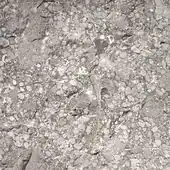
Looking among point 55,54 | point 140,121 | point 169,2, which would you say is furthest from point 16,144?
point 169,2

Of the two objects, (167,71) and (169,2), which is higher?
(169,2)

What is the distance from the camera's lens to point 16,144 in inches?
70.8

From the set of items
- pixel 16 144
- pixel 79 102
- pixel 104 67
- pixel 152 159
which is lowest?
pixel 152 159

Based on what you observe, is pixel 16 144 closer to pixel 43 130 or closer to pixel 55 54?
pixel 43 130

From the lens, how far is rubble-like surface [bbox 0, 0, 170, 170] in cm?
179

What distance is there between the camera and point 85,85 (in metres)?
1.83

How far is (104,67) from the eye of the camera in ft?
6.05

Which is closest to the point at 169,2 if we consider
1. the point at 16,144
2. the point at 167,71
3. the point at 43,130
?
the point at 167,71

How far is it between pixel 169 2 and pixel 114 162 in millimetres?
869

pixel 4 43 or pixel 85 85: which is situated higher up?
pixel 4 43

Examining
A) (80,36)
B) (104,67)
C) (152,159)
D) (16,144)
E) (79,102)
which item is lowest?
(152,159)

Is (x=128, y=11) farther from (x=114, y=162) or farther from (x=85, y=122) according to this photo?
(x=114, y=162)

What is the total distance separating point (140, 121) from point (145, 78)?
218mm

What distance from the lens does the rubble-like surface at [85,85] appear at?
1.79m
